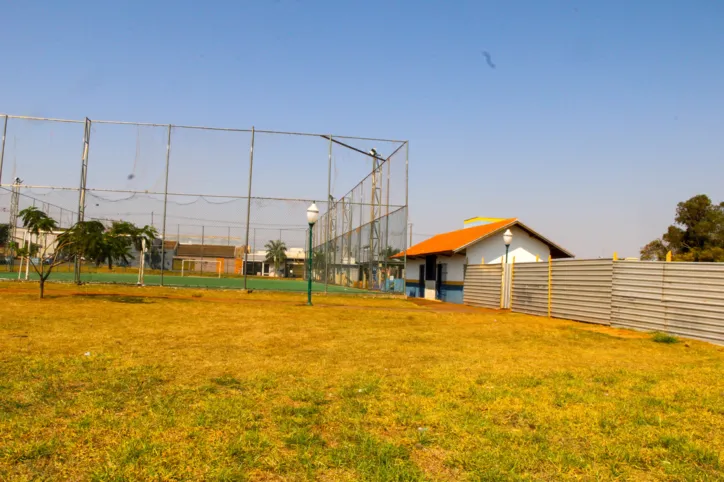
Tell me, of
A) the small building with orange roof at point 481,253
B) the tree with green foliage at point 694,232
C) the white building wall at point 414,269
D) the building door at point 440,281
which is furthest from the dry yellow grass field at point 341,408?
the tree with green foliage at point 694,232

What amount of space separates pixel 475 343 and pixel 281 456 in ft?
19.8

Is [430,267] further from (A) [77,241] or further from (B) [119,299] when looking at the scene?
(A) [77,241]

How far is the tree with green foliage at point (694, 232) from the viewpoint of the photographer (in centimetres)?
3406

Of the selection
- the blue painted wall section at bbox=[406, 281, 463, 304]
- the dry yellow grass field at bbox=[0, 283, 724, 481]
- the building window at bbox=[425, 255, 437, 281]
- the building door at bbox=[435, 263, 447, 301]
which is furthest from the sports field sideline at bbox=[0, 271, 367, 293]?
the dry yellow grass field at bbox=[0, 283, 724, 481]

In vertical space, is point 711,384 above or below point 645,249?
below

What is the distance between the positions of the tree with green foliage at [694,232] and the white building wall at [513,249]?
1248 centimetres

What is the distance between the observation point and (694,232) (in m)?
35.5

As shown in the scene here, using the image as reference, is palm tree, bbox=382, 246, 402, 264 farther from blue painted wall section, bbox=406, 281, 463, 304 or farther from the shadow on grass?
the shadow on grass

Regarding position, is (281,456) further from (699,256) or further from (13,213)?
(699,256)

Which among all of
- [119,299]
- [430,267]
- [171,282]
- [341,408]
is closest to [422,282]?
[430,267]

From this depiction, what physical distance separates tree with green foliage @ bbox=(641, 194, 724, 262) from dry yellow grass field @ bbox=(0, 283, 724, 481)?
30835 millimetres

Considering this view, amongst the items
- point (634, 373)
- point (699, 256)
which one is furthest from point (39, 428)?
point (699, 256)

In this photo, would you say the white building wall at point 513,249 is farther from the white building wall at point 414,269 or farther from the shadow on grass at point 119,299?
the shadow on grass at point 119,299

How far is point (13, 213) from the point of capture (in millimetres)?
19641
